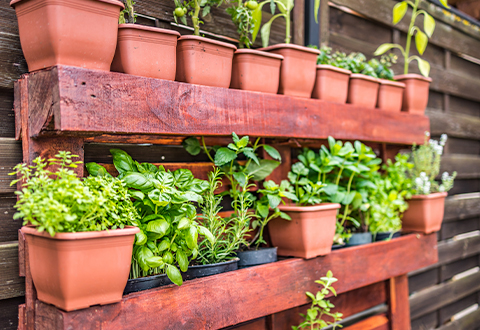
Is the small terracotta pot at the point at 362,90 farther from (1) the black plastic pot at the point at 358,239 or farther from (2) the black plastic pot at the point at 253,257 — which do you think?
(2) the black plastic pot at the point at 253,257

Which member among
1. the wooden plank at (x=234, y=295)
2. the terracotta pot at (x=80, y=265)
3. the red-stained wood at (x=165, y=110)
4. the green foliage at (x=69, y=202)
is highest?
the red-stained wood at (x=165, y=110)

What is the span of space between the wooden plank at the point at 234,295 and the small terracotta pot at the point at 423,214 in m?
0.25

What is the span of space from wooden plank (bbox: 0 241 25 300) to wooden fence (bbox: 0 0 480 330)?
1.42 ft

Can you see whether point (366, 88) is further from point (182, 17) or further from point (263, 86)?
point (182, 17)

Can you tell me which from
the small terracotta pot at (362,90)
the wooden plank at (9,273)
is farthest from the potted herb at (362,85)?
the wooden plank at (9,273)

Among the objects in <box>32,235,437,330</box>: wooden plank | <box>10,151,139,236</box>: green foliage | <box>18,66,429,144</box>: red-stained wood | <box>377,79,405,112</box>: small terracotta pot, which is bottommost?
<box>32,235,437,330</box>: wooden plank

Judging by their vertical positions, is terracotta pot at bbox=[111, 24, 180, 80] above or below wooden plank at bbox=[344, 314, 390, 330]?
above

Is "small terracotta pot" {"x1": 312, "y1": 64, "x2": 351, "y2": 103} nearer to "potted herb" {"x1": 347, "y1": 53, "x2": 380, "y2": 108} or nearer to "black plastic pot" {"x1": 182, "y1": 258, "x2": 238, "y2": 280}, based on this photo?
"potted herb" {"x1": 347, "y1": 53, "x2": 380, "y2": 108}

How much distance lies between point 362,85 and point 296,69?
0.45 meters

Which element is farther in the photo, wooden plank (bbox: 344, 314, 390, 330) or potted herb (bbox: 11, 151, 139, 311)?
wooden plank (bbox: 344, 314, 390, 330)

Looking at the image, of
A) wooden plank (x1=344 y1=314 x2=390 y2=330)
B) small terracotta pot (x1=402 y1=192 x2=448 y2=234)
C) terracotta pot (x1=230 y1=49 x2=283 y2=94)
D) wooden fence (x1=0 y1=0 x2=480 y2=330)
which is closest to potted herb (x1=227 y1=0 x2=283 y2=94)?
terracotta pot (x1=230 y1=49 x2=283 y2=94)

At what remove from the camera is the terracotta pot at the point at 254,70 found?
1.31 meters

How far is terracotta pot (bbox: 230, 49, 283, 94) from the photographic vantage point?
4.30 feet

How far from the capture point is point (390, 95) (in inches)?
74.9
